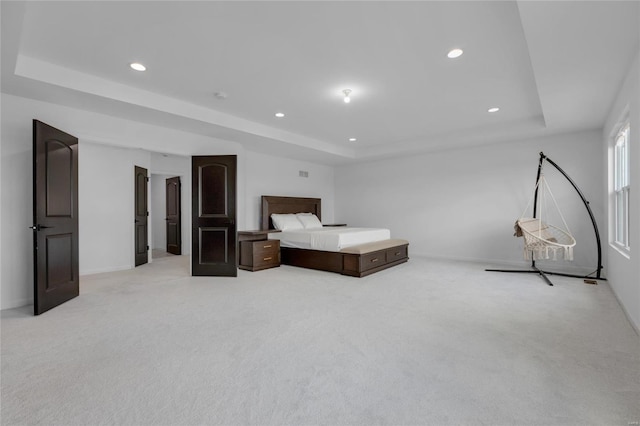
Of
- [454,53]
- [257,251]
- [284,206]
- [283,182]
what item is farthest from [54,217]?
[454,53]

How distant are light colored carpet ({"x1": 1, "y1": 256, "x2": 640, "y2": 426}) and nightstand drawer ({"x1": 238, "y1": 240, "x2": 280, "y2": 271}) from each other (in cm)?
161

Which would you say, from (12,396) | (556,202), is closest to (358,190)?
(556,202)

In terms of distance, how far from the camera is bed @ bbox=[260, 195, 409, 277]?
4.73 m

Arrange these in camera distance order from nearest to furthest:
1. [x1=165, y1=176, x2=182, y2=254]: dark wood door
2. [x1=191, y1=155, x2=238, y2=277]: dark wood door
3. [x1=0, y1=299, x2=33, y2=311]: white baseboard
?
[x1=0, y1=299, x2=33, y2=311]: white baseboard
[x1=191, y1=155, x2=238, y2=277]: dark wood door
[x1=165, y1=176, x2=182, y2=254]: dark wood door

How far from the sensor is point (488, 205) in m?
5.98

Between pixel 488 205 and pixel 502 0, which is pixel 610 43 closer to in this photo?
pixel 502 0

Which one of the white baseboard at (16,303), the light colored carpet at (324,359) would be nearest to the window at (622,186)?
the light colored carpet at (324,359)

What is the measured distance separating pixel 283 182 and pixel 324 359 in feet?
17.8

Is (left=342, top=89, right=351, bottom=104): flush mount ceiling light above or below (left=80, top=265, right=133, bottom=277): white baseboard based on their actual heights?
above

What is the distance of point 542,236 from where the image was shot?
15.5ft

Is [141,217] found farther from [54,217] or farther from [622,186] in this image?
[622,186]

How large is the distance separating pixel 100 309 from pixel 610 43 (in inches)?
210

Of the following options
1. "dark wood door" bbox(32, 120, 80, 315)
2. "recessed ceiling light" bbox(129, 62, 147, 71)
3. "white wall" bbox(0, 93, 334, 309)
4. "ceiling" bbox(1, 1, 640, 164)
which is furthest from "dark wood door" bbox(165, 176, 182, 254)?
"recessed ceiling light" bbox(129, 62, 147, 71)

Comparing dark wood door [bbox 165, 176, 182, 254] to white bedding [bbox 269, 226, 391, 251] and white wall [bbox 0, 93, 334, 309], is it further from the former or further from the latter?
white bedding [bbox 269, 226, 391, 251]
